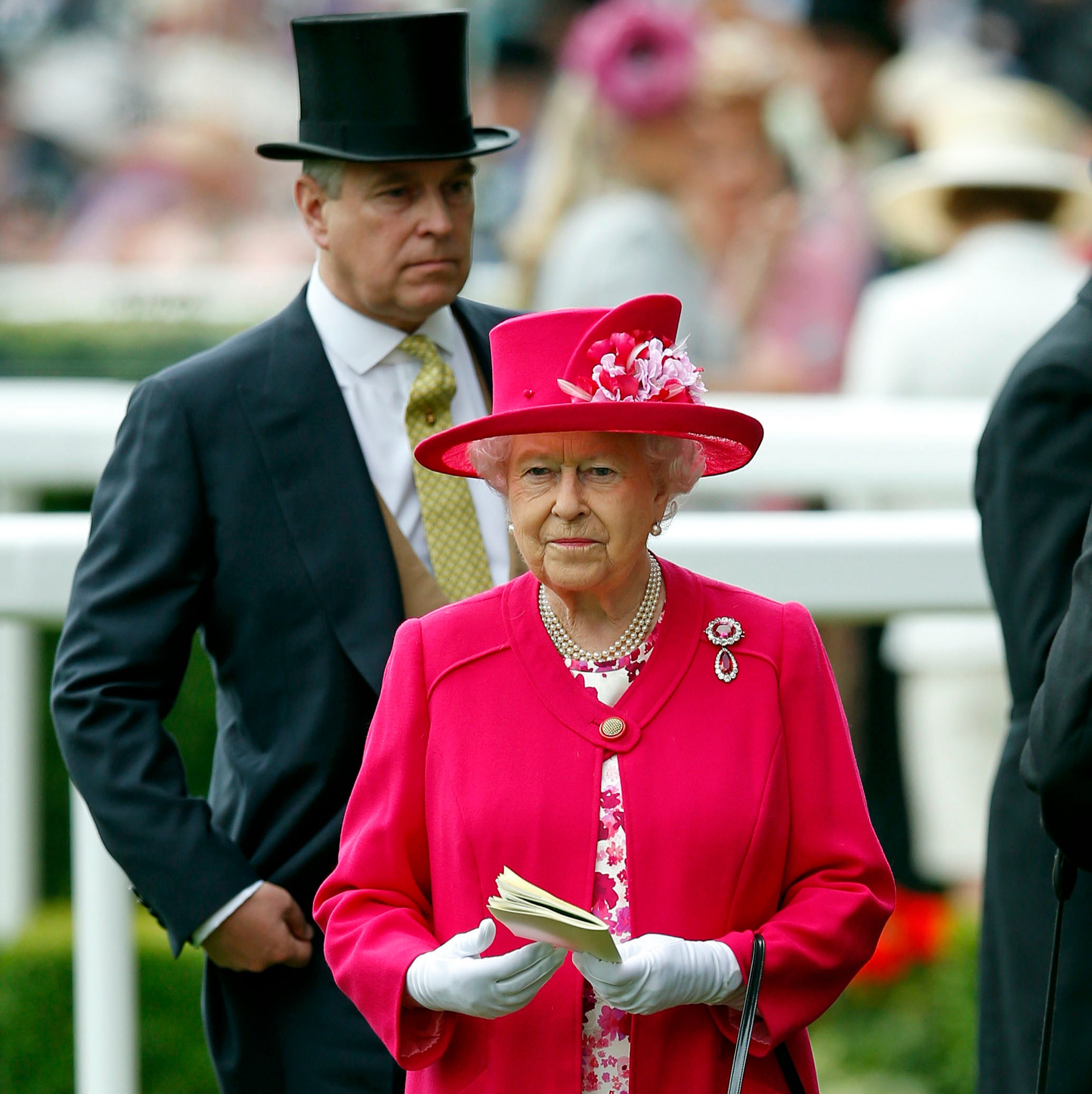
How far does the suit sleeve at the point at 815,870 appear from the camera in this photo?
2434 millimetres

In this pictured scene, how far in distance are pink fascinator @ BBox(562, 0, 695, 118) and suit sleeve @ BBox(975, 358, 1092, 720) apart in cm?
378

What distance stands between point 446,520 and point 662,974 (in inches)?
40.4

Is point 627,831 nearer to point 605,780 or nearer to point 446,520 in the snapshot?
point 605,780

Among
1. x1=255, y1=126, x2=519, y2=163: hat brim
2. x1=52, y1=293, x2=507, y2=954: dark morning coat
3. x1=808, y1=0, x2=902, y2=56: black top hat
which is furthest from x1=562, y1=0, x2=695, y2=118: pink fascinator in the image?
x1=52, y1=293, x2=507, y2=954: dark morning coat

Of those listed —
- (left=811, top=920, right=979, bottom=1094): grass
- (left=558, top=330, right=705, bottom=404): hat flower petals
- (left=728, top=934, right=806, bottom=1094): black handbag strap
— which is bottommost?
(left=811, top=920, right=979, bottom=1094): grass

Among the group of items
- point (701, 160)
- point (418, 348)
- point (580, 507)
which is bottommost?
point (580, 507)

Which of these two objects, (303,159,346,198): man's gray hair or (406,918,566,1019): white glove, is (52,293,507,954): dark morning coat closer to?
(303,159,346,198): man's gray hair

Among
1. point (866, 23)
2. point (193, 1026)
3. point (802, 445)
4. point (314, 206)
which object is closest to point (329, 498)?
point (314, 206)

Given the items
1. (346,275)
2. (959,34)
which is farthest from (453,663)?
(959,34)

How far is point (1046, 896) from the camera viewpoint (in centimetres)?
321

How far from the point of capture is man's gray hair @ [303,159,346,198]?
126 inches

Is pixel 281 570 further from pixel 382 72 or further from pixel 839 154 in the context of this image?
pixel 839 154

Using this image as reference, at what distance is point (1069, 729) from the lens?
7.68ft

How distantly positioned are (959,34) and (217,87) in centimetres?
366
